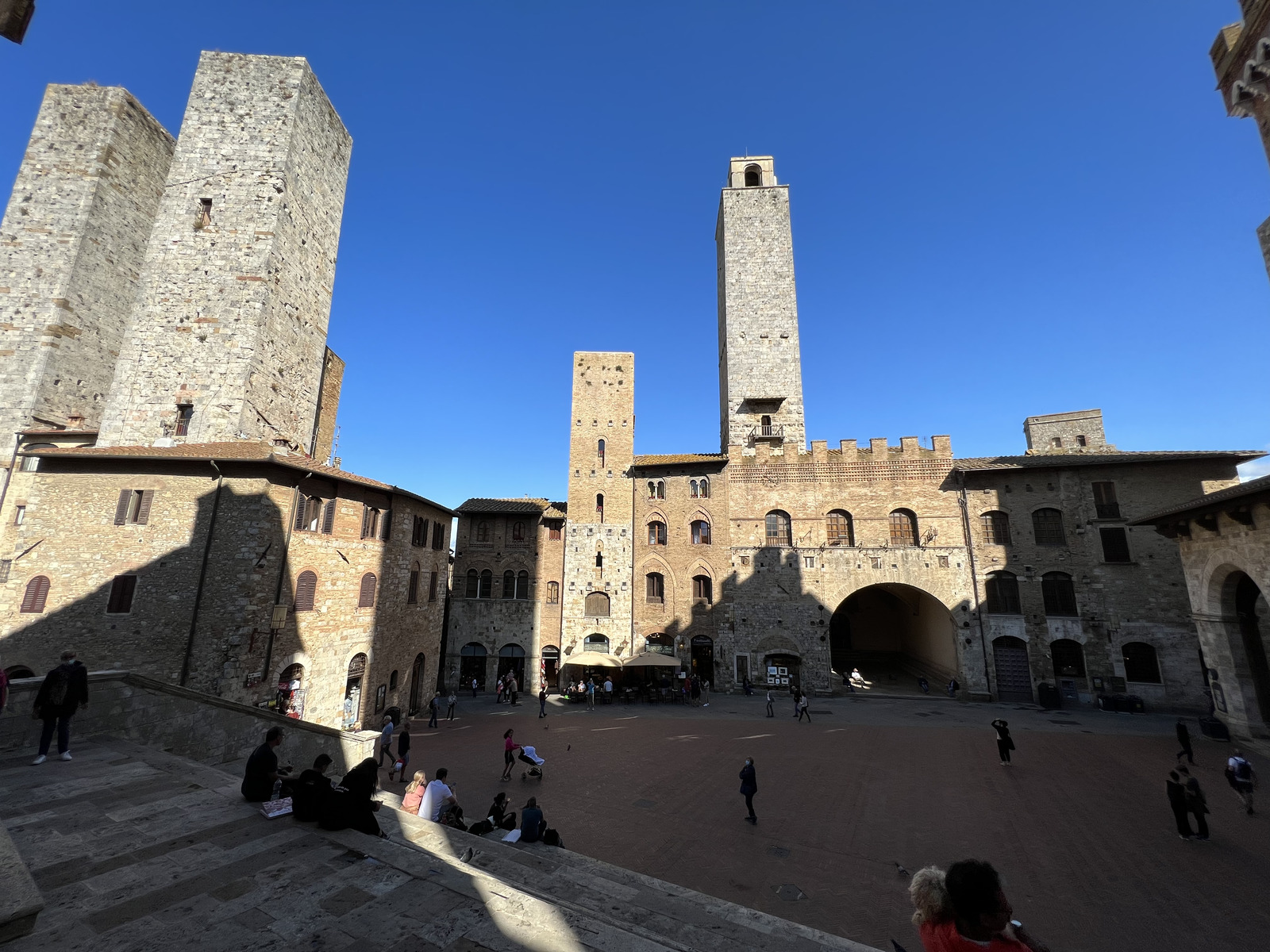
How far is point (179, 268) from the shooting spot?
61.4ft

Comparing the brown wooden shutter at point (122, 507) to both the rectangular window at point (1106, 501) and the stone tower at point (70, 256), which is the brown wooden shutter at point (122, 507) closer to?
the stone tower at point (70, 256)

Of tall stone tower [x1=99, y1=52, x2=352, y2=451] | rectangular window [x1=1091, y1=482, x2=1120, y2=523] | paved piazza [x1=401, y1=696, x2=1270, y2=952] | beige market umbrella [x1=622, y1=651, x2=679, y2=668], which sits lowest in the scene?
paved piazza [x1=401, y1=696, x2=1270, y2=952]

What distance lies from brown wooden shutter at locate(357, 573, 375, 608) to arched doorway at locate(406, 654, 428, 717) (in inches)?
177

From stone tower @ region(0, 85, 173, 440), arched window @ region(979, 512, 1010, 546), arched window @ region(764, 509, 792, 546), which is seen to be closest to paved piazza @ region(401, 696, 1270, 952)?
arched window @ region(979, 512, 1010, 546)

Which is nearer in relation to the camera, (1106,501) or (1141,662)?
(1141,662)

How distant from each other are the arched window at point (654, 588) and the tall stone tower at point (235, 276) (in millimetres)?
17547

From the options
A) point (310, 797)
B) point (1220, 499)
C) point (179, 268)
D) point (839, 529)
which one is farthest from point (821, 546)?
point (179, 268)

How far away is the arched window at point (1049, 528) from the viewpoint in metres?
24.5

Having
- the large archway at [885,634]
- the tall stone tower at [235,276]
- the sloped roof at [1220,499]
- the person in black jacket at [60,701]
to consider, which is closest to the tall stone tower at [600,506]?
the large archway at [885,634]

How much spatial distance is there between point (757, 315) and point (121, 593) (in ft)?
Result: 101

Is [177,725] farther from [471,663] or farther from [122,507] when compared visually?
[471,663]

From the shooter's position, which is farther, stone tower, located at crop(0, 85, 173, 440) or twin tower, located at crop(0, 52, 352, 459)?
stone tower, located at crop(0, 85, 173, 440)

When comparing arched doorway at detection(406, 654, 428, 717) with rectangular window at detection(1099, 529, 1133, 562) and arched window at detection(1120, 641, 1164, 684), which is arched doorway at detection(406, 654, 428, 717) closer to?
arched window at detection(1120, 641, 1164, 684)

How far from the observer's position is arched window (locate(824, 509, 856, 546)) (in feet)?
88.4
